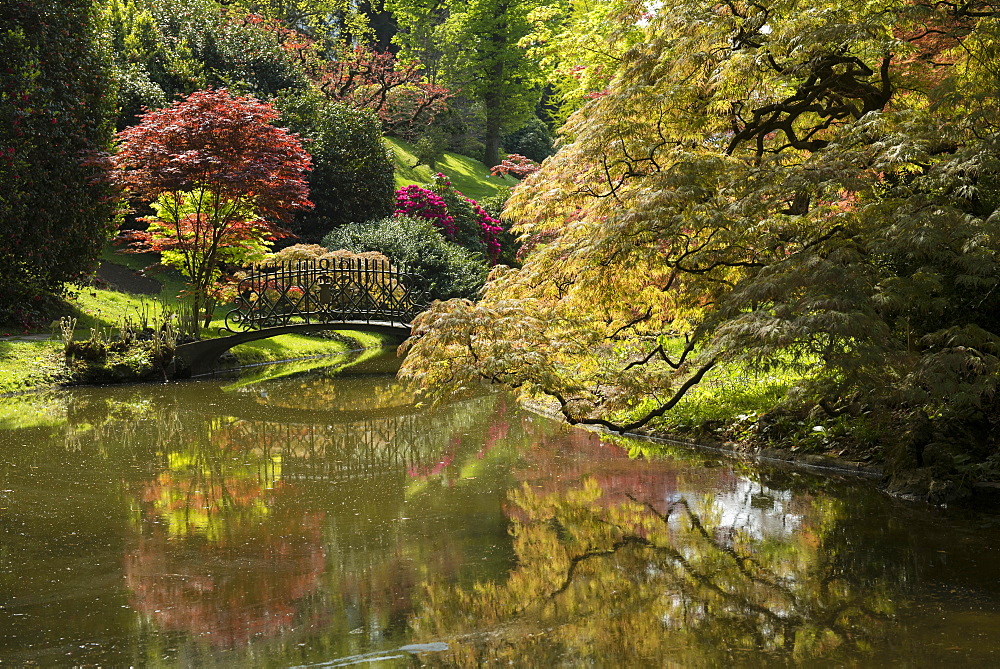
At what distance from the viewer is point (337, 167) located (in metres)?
23.6

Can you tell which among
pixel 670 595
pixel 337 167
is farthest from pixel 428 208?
pixel 670 595

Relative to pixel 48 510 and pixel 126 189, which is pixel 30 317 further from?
pixel 48 510

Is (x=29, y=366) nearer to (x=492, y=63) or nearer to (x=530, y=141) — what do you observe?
(x=492, y=63)

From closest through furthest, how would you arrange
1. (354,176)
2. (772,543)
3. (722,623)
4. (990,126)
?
(722,623)
(772,543)
(990,126)
(354,176)

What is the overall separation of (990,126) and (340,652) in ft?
19.5

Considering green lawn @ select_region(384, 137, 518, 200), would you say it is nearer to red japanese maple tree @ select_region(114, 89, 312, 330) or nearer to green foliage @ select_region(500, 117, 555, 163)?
green foliage @ select_region(500, 117, 555, 163)

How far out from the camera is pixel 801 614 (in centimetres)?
468

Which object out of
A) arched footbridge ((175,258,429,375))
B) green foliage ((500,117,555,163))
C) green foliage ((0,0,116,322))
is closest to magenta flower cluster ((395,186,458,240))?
arched footbridge ((175,258,429,375))

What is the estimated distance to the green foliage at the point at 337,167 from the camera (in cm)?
2353

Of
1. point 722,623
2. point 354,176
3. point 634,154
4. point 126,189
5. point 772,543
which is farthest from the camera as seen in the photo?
point 354,176

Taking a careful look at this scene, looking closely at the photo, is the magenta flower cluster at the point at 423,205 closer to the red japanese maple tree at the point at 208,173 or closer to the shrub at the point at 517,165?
the shrub at the point at 517,165

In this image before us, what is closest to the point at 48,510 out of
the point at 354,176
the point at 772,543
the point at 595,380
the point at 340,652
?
the point at 340,652

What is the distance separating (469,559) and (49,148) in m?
13.4

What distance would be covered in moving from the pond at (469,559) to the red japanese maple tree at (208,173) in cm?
670
